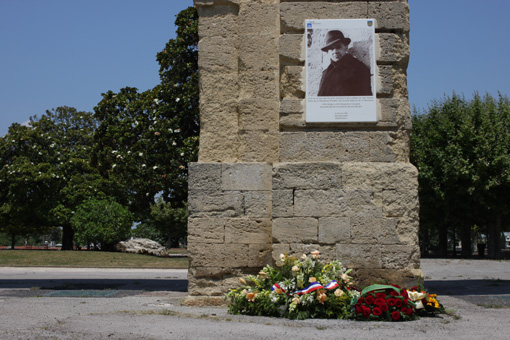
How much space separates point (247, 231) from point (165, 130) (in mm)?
12550

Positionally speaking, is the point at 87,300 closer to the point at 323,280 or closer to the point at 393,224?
the point at 323,280

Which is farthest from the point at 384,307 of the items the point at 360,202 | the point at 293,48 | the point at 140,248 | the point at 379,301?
the point at 140,248

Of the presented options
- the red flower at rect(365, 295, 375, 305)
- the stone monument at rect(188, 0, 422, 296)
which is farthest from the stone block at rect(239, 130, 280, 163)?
the red flower at rect(365, 295, 375, 305)

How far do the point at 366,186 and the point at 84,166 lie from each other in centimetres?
2977

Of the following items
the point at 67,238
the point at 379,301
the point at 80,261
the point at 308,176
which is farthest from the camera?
the point at 67,238

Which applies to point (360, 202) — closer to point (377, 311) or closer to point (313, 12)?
point (377, 311)

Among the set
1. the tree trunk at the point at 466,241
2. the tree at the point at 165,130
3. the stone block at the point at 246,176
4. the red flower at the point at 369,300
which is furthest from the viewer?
the tree trunk at the point at 466,241

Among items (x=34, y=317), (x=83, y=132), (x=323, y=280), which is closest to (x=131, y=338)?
(x=34, y=317)

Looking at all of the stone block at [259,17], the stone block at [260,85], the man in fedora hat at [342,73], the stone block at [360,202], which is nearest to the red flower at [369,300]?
the stone block at [360,202]

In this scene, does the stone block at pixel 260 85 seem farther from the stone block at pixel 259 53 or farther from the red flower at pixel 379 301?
the red flower at pixel 379 301

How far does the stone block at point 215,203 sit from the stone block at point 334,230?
1265 millimetres

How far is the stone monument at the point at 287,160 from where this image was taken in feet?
26.6

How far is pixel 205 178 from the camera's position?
8484 mm

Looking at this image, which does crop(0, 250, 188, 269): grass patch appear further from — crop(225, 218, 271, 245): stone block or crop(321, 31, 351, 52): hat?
crop(321, 31, 351, 52): hat
